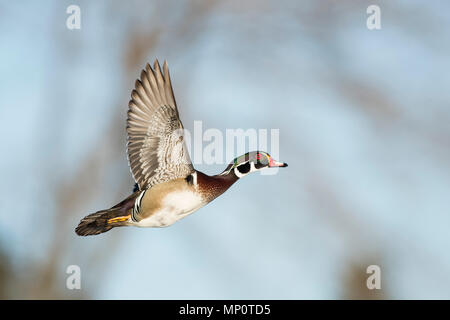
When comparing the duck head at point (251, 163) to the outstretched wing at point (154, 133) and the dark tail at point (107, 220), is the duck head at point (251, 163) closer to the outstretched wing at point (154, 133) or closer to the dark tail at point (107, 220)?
the outstretched wing at point (154, 133)

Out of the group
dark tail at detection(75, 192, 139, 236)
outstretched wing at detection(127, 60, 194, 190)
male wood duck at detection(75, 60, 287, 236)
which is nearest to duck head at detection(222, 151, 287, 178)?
male wood duck at detection(75, 60, 287, 236)

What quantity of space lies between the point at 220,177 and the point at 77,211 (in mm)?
826

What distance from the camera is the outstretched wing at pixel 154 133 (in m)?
1.62

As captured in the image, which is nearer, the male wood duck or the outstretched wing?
the male wood duck

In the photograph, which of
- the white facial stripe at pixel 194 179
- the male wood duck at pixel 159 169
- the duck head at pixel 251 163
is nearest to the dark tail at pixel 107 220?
the male wood duck at pixel 159 169

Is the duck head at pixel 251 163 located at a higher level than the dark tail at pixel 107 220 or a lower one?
A: higher

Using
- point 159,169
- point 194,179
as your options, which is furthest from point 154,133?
point 194,179

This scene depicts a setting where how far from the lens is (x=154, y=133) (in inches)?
67.5

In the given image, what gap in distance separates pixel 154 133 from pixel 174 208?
0.30m

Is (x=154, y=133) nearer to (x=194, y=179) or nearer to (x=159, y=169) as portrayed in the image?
(x=159, y=169)

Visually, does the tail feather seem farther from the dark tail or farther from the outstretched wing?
the outstretched wing

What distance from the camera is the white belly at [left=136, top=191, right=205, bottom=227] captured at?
149cm

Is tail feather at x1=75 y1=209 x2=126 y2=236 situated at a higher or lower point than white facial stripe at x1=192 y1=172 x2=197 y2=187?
lower

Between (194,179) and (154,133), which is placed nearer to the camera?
(194,179)
